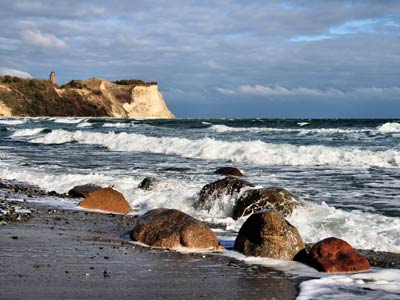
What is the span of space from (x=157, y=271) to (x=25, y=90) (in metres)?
103

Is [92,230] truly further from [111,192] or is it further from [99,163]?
[99,163]

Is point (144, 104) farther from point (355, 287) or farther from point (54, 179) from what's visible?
point (355, 287)

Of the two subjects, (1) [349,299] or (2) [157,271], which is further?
(2) [157,271]

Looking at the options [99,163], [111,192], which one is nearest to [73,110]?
[99,163]

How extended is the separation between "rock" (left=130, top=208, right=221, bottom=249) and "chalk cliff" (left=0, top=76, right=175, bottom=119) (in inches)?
3780

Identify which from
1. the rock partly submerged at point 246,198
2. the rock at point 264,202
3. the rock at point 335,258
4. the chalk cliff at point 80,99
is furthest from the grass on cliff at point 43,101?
the rock at point 335,258

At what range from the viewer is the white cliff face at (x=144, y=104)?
111 meters

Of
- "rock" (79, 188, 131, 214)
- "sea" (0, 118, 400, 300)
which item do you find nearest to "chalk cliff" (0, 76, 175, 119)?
"sea" (0, 118, 400, 300)

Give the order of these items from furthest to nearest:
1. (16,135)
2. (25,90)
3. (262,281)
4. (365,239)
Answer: (25,90), (16,135), (365,239), (262,281)

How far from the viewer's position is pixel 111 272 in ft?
17.5

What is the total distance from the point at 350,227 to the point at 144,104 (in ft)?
347

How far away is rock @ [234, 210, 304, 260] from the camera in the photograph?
21.0 ft

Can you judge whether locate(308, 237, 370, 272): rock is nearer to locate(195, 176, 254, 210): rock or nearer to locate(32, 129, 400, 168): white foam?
locate(195, 176, 254, 210): rock

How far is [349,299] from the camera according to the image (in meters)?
4.68
